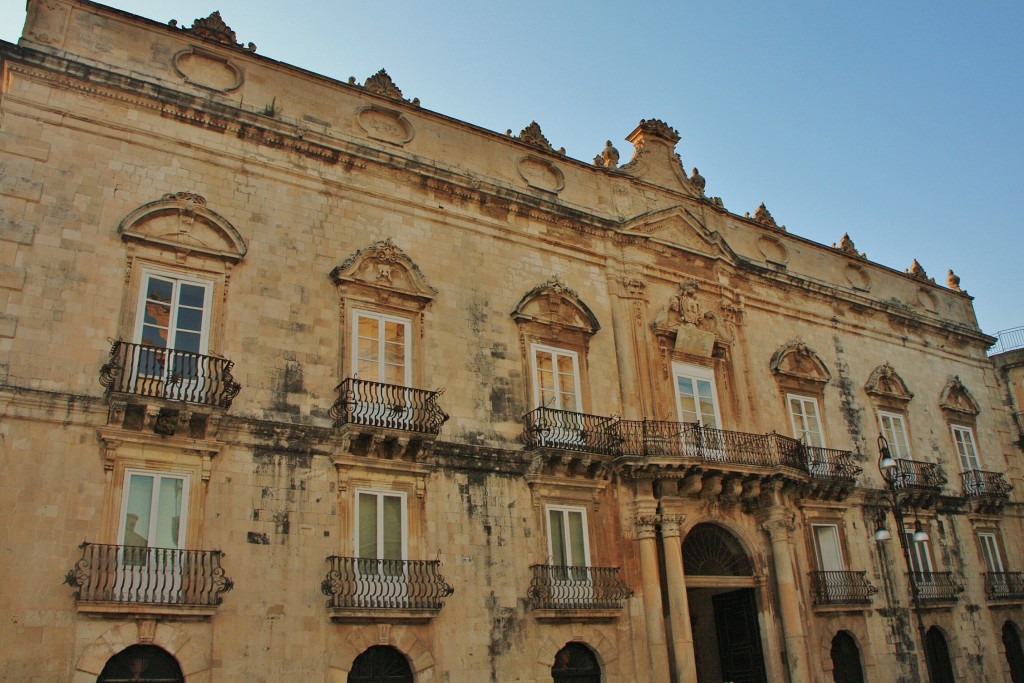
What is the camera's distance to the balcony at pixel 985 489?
80.7ft

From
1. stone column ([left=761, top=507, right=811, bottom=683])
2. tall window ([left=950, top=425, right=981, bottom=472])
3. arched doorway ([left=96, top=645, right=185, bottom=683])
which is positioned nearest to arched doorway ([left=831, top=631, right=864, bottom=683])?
stone column ([left=761, top=507, right=811, bottom=683])

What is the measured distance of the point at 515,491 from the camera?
53.8 feet

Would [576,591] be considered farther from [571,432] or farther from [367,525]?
[367,525]

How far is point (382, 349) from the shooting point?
16.1 metres

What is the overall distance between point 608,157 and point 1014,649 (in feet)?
57.4

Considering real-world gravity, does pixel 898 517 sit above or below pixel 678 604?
above

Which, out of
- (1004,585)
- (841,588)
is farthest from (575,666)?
(1004,585)

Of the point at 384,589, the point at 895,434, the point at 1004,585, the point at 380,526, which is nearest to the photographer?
→ the point at 384,589

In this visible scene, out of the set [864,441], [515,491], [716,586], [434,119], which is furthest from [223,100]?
[864,441]

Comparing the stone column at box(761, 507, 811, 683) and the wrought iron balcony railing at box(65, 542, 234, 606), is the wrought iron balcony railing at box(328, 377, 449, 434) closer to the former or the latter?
the wrought iron balcony railing at box(65, 542, 234, 606)

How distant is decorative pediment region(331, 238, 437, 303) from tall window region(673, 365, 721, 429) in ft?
21.2

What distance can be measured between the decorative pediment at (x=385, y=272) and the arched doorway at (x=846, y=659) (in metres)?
12.5

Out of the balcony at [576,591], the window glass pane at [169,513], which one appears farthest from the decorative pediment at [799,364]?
the window glass pane at [169,513]

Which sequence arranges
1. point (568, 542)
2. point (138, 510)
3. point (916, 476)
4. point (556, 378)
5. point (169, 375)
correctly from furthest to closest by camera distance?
point (916, 476), point (556, 378), point (568, 542), point (169, 375), point (138, 510)
